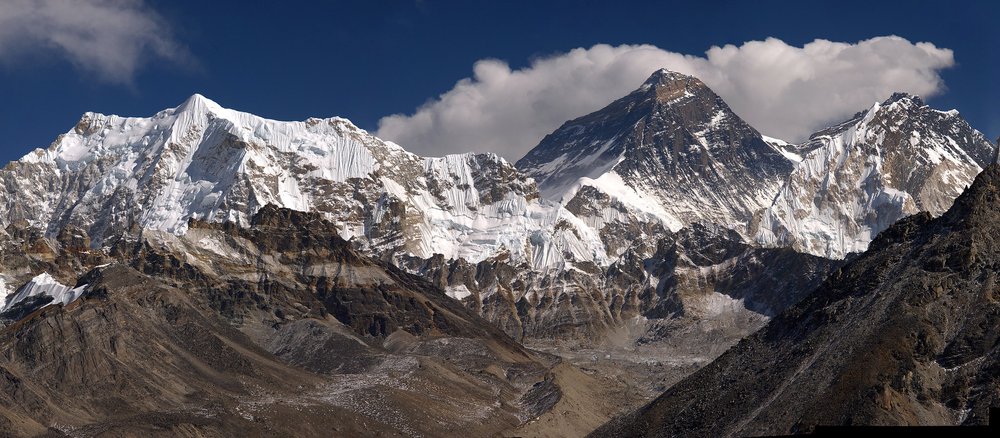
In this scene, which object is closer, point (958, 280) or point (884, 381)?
point (884, 381)

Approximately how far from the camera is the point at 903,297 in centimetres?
16550

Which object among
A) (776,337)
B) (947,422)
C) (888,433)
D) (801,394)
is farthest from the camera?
(776,337)

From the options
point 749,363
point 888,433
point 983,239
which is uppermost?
point 983,239

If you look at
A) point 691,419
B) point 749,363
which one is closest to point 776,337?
point 749,363

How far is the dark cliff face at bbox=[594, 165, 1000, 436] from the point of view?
487ft

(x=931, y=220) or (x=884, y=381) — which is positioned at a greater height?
(x=931, y=220)

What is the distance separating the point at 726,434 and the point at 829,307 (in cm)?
2544

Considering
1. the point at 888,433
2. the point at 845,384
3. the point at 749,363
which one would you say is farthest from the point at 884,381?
the point at 888,433

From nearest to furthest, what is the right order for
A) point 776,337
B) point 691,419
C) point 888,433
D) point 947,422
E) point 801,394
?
point 888,433 < point 947,422 < point 801,394 < point 691,419 < point 776,337

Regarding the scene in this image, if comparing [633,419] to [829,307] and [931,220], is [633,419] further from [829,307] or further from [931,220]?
[931,220]

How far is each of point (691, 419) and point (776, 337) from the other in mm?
17921

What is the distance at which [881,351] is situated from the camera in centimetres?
15538

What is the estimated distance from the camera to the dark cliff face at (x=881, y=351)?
148 metres

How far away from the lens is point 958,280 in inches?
6545
